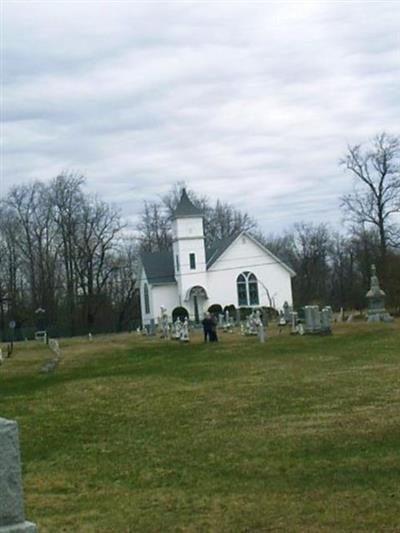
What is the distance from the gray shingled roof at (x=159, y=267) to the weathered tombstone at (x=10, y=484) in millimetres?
70411

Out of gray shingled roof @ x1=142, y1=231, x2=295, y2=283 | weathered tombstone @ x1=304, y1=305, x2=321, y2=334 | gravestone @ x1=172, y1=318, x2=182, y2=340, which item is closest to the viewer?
weathered tombstone @ x1=304, y1=305, x2=321, y2=334

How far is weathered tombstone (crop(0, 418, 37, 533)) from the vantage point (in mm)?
4156

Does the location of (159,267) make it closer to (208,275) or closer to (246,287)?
(208,275)

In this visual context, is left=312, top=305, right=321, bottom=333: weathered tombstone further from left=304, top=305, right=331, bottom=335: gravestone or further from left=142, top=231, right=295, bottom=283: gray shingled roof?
left=142, top=231, right=295, bottom=283: gray shingled roof

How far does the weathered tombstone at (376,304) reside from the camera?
43.3 metres

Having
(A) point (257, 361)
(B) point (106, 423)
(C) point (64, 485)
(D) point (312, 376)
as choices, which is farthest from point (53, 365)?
(C) point (64, 485)

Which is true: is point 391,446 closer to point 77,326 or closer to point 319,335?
point 319,335

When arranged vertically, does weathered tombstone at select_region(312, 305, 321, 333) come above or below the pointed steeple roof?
below

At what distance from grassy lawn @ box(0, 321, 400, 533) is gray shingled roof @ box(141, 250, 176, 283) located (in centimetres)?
5144

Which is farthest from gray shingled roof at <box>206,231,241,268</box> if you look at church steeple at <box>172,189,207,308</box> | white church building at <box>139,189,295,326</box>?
church steeple at <box>172,189,207,308</box>

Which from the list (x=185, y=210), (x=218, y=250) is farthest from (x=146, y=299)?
(x=185, y=210)

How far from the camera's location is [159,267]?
75.9m

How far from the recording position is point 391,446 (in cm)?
1022

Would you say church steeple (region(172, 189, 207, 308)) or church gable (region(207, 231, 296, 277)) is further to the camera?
church gable (region(207, 231, 296, 277))
